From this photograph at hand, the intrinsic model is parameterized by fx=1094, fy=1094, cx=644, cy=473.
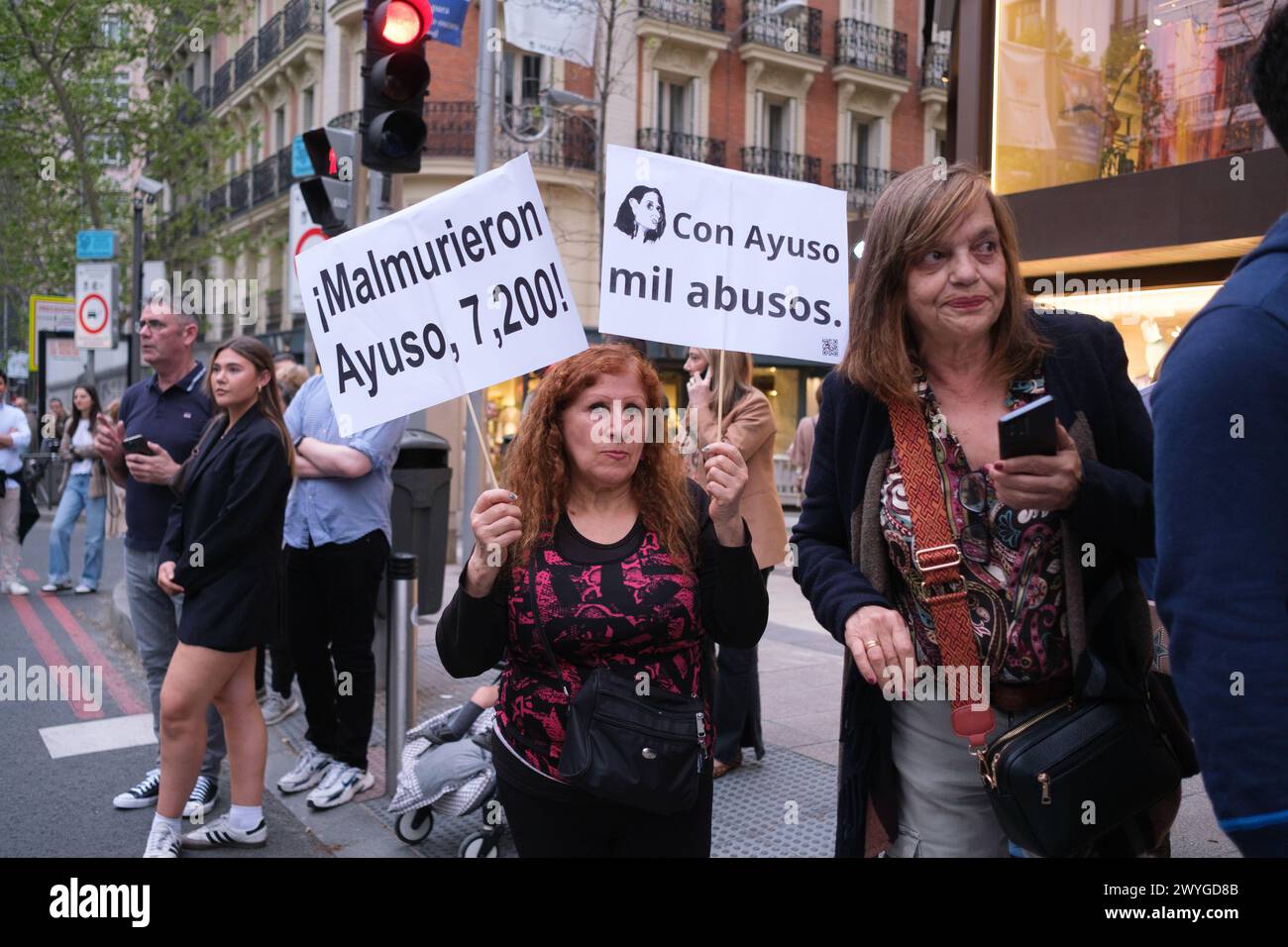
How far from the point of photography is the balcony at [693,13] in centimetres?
2378

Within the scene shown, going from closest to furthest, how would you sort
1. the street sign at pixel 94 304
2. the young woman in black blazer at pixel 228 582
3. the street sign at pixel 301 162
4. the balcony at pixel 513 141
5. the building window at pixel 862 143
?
the young woman in black blazer at pixel 228 582 < the street sign at pixel 301 162 < the street sign at pixel 94 304 < the balcony at pixel 513 141 < the building window at pixel 862 143

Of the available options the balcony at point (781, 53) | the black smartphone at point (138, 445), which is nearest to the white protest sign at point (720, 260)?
the black smartphone at point (138, 445)

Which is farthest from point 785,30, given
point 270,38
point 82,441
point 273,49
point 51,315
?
point 82,441

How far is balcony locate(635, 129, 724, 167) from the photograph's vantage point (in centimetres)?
2367

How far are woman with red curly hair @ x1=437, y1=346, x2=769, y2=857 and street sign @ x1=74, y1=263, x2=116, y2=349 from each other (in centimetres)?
1331

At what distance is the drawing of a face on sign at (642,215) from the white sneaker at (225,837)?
2.85 meters

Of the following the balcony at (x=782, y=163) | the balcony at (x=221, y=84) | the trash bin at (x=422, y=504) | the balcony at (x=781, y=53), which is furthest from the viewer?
the balcony at (x=221, y=84)

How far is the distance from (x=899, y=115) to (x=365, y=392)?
2833 centimetres

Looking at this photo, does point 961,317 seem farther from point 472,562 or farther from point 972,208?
point 472,562

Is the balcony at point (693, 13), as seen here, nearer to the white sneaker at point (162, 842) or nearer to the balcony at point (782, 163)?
the balcony at point (782, 163)

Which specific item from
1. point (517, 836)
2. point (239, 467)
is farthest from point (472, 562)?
point (239, 467)


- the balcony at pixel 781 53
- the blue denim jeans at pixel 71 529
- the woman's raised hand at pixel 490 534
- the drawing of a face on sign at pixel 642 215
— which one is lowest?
the blue denim jeans at pixel 71 529

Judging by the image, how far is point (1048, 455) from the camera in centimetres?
186

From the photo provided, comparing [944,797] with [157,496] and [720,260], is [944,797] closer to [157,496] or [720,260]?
[720,260]
